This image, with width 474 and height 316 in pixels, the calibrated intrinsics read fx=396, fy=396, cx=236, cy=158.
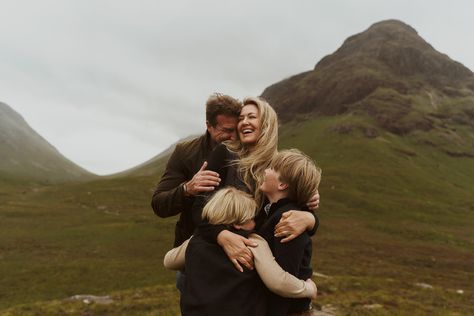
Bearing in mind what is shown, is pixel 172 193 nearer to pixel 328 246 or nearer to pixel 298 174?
pixel 298 174

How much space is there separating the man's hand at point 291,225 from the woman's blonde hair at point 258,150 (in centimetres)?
70

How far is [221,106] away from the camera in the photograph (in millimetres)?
6539

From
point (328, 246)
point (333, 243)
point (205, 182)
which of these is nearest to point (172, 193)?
point (205, 182)

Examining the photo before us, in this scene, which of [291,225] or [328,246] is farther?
[328,246]

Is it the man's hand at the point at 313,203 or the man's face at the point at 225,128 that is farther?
the man's face at the point at 225,128

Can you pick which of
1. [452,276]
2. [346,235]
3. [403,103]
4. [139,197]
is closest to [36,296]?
[452,276]

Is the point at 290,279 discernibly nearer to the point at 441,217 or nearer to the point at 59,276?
the point at 59,276

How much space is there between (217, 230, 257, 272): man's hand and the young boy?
31cm

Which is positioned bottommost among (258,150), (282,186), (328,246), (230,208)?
(328,246)

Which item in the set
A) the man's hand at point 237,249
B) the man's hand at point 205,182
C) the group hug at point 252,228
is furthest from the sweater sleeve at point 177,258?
the man's hand at point 237,249

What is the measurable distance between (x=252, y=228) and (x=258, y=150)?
3.74ft

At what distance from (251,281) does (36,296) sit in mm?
27183

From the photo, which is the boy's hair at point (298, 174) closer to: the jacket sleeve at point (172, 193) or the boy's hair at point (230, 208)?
the boy's hair at point (230, 208)

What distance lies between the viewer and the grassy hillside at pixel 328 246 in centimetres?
2458
